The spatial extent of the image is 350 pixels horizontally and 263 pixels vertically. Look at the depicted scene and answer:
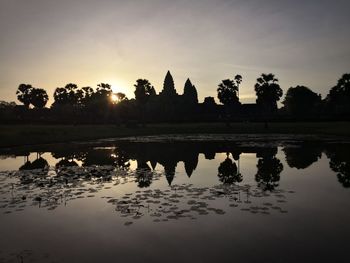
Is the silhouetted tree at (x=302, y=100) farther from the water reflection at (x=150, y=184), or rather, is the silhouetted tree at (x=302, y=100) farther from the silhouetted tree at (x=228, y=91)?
the water reflection at (x=150, y=184)

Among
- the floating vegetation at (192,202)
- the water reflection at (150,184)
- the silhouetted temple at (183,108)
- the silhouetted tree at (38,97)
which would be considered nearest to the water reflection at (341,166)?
the water reflection at (150,184)

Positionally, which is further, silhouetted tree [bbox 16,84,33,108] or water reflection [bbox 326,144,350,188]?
silhouetted tree [bbox 16,84,33,108]

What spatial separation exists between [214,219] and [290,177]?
8685mm

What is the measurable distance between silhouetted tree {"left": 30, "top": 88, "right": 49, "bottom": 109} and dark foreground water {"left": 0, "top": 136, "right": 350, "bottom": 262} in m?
109

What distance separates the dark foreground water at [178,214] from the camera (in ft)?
25.6

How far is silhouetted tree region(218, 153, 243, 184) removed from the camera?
54.4ft

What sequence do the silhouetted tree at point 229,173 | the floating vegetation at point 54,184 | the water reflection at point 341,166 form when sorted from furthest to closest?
1. the silhouetted tree at point 229,173
2. the water reflection at point 341,166
3. the floating vegetation at point 54,184

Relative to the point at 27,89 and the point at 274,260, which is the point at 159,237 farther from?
the point at 27,89

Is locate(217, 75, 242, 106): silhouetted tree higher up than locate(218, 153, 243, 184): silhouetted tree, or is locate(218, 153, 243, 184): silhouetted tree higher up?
locate(217, 75, 242, 106): silhouetted tree

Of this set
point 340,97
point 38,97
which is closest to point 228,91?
point 340,97

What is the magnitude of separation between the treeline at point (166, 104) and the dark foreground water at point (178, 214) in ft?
219

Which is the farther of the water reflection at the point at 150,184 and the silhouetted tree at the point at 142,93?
the silhouetted tree at the point at 142,93

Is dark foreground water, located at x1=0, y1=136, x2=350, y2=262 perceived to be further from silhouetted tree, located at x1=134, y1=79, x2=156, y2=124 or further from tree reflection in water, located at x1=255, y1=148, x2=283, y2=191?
silhouetted tree, located at x1=134, y1=79, x2=156, y2=124

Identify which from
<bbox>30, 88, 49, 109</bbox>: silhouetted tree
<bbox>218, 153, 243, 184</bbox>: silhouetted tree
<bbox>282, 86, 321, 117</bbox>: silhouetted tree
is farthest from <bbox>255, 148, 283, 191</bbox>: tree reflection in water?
<bbox>30, 88, 49, 109</bbox>: silhouetted tree
